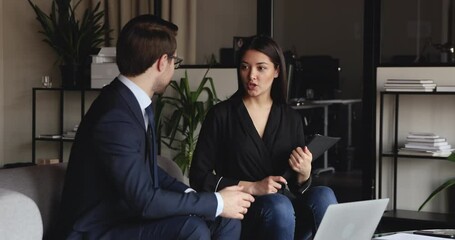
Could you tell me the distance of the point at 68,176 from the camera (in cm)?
249

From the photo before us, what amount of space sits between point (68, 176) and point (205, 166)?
862 mm

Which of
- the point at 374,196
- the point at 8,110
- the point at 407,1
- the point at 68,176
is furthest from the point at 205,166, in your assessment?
the point at 8,110

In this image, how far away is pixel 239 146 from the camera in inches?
129

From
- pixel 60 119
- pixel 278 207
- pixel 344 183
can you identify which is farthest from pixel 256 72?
pixel 60 119

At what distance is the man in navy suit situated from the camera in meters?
2.39

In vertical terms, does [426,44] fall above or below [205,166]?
above

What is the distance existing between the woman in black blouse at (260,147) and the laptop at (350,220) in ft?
1.01

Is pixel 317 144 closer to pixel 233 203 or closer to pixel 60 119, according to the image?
pixel 233 203

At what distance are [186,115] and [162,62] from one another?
3.34 meters

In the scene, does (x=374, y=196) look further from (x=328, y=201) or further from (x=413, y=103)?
(x=328, y=201)

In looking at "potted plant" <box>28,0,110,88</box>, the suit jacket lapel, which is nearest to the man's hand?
the suit jacket lapel

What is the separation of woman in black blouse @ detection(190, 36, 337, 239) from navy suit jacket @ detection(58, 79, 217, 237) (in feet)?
2.26

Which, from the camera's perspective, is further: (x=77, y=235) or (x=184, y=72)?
(x=184, y=72)

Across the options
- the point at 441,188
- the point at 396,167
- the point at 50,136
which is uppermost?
the point at 50,136
